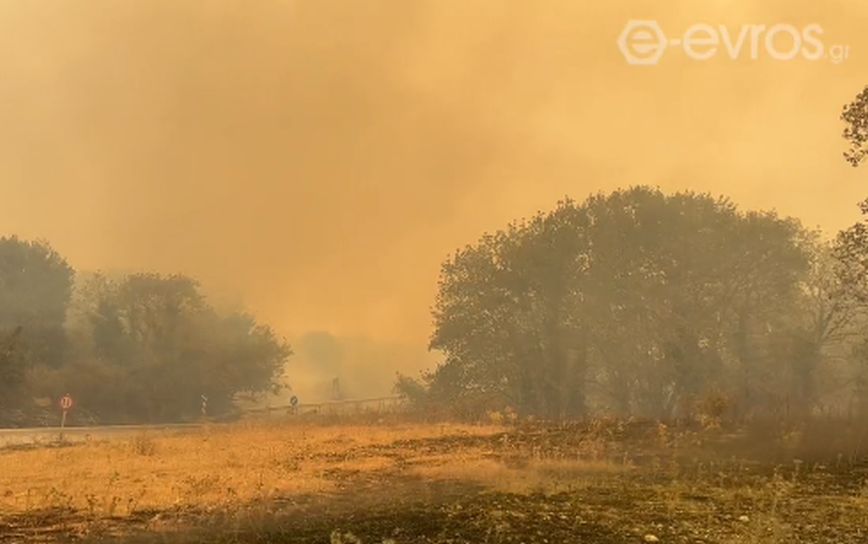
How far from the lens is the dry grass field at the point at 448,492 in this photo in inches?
452

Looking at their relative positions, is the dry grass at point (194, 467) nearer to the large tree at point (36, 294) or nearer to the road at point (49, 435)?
the road at point (49, 435)

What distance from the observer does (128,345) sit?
2596 inches

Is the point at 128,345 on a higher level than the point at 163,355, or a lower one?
higher

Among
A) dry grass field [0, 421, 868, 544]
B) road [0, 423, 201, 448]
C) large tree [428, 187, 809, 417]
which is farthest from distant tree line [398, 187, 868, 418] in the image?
road [0, 423, 201, 448]

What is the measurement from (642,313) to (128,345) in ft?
154

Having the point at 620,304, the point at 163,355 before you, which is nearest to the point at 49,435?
the point at 163,355

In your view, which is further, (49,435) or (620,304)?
(620,304)

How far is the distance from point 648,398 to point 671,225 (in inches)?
455

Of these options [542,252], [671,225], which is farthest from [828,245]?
[542,252]

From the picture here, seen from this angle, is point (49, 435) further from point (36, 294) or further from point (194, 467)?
point (36, 294)

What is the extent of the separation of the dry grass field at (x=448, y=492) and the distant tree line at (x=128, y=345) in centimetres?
3139

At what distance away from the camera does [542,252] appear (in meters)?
47.8

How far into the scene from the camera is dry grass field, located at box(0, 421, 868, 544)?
11484 mm

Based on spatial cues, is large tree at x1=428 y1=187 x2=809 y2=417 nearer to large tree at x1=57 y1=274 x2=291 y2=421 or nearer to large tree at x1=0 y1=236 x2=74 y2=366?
large tree at x1=57 y1=274 x2=291 y2=421
